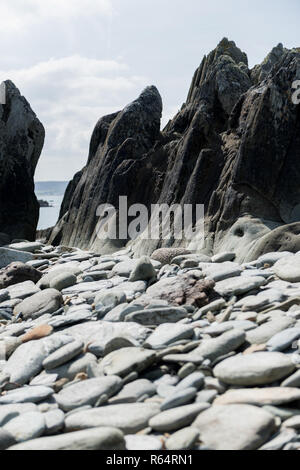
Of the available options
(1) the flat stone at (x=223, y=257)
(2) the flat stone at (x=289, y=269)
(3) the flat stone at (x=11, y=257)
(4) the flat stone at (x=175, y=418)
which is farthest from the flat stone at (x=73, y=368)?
(3) the flat stone at (x=11, y=257)

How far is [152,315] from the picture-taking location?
231 inches

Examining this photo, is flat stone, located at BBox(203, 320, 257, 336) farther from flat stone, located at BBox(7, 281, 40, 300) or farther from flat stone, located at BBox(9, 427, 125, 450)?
flat stone, located at BBox(7, 281, 40, 300)

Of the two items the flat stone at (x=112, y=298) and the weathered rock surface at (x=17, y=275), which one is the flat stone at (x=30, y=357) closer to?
the flat stone at (x=112, y=298)

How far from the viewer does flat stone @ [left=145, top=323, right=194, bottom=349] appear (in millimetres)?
5000

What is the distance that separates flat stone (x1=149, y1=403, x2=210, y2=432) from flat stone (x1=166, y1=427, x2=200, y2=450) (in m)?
0.15

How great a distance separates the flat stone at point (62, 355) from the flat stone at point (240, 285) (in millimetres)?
2128

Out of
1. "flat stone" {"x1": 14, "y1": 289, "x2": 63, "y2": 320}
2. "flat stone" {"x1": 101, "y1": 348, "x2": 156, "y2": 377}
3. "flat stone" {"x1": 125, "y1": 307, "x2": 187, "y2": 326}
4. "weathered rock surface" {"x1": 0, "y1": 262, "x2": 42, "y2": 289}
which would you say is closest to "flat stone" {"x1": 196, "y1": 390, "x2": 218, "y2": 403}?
"flat stone" {"x1": 101, "y1": 348, "x2": 156, "y2": 377}

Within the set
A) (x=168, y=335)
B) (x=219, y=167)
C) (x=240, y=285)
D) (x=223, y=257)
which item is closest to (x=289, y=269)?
(x=240, y=285)

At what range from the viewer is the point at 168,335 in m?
5.12

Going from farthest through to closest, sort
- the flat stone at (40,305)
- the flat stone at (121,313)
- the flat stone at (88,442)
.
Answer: the flat stone at (40,305) → the flat stone at (121,313) → the flat stone at (88,442)

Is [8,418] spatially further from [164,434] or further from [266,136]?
[266,136]

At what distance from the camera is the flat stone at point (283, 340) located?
14.7ft
